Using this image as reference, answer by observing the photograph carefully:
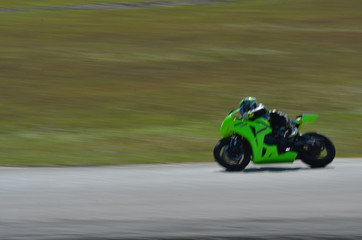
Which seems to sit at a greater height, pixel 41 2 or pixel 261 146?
pixel 41 2

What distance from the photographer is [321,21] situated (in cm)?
3528

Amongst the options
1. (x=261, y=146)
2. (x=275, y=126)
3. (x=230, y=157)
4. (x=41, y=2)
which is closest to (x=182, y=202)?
(x=230, y=157)

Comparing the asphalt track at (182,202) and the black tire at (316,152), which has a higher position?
the black tire at (316,152)

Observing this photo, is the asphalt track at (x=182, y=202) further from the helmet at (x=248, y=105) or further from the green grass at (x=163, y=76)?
the green grass at (x=163, y=76)

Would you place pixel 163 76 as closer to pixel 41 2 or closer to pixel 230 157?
pixel 230 157

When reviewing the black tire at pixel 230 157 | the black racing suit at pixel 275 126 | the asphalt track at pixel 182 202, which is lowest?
the asphalt track at pixel 182 202

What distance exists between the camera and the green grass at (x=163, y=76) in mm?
15141

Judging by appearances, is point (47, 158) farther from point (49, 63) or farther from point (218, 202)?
point (49, 63)

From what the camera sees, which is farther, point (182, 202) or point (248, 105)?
point (248, 105)

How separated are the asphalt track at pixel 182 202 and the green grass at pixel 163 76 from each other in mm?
1797

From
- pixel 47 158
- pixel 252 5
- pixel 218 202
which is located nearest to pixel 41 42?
pixel 252 5

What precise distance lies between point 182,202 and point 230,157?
2.28 m

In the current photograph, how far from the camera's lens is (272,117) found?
465 inches

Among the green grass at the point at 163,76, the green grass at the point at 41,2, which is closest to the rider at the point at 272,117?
the green grass at the point at 163,76
